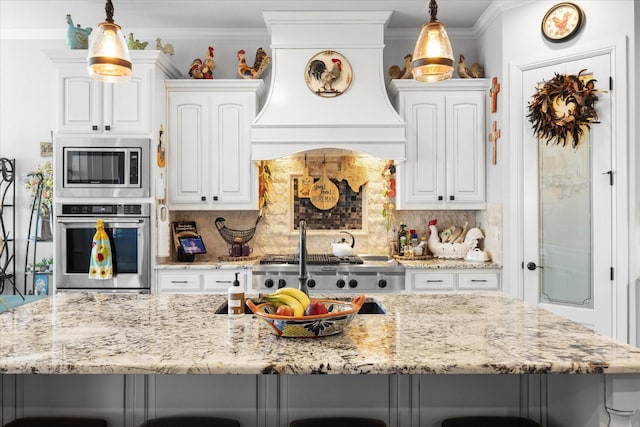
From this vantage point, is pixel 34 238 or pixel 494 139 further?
pixel 34 238

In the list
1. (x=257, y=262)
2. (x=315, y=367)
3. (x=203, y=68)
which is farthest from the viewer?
(x=203, y=68)

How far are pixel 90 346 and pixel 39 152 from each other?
3481mm

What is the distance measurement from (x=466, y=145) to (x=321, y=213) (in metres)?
1.36

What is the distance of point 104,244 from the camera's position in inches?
149

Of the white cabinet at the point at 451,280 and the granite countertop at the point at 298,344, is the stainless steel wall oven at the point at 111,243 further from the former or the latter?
the white cabinet at the point at 451,280

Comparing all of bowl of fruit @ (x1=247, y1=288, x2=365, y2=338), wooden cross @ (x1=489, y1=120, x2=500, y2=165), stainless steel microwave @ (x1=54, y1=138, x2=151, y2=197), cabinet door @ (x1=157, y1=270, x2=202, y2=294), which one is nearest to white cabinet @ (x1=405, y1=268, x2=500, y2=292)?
wooden cross @ (x1=489, y1=120, x2=500, y2=165)

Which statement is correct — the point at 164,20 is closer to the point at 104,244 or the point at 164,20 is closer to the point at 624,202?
the point at 104,244

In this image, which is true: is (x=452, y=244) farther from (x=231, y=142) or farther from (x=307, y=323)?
(x=307, y=323)

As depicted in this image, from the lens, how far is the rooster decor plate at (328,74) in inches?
159

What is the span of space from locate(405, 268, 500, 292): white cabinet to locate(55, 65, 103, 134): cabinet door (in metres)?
2.65

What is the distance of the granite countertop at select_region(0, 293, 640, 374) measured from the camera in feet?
4.55

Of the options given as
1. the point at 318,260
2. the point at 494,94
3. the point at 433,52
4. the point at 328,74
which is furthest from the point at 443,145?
the point at 433,52

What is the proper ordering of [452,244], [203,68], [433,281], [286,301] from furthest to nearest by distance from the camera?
[452,244]
[203,68]
[433,281]
[286,301]

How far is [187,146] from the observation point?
415 centimetres
